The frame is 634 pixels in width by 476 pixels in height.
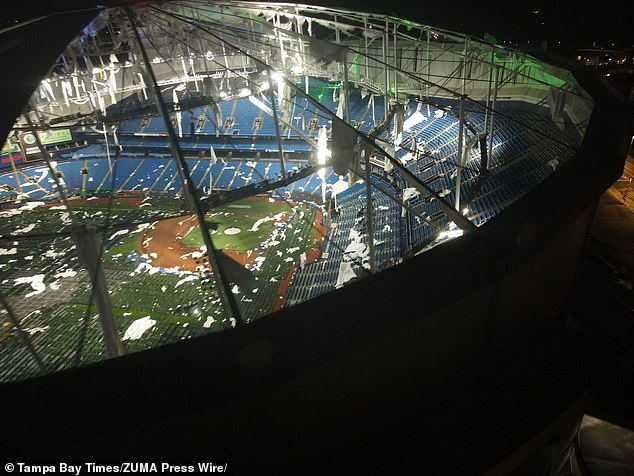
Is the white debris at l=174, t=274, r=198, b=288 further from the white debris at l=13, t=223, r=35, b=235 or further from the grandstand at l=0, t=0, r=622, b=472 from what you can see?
the white debris at l=13, t=223, r=35, b=235

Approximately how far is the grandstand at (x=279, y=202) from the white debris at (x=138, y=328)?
8cm

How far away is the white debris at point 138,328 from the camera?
1230 centimetres

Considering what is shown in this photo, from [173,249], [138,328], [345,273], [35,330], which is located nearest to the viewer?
[138,328]

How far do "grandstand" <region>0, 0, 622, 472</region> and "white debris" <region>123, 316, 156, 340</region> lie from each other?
0.25 ft

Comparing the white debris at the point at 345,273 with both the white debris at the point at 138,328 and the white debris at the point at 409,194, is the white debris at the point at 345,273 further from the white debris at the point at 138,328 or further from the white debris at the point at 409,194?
the white debris at the point at 138,328

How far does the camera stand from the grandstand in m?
3.82

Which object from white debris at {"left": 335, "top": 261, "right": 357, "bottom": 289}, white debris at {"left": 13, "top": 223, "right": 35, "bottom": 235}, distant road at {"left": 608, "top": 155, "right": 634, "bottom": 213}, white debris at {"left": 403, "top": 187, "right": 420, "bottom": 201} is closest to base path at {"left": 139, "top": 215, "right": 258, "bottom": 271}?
white debris at {"left": 335, "top": 261, "right": 357, "bottom": 289}

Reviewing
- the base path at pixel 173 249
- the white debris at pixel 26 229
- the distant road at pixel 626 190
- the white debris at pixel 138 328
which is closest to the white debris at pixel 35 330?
the white debris at pixel 138 328

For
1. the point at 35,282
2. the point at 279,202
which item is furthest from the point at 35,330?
the point at 279,202

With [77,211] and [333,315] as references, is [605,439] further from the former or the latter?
[77,211]

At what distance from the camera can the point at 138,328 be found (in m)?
12.8

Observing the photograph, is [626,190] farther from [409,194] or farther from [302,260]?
[302,260]

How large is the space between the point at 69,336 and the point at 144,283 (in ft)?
11.3

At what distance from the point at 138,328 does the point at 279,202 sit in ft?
38.1
